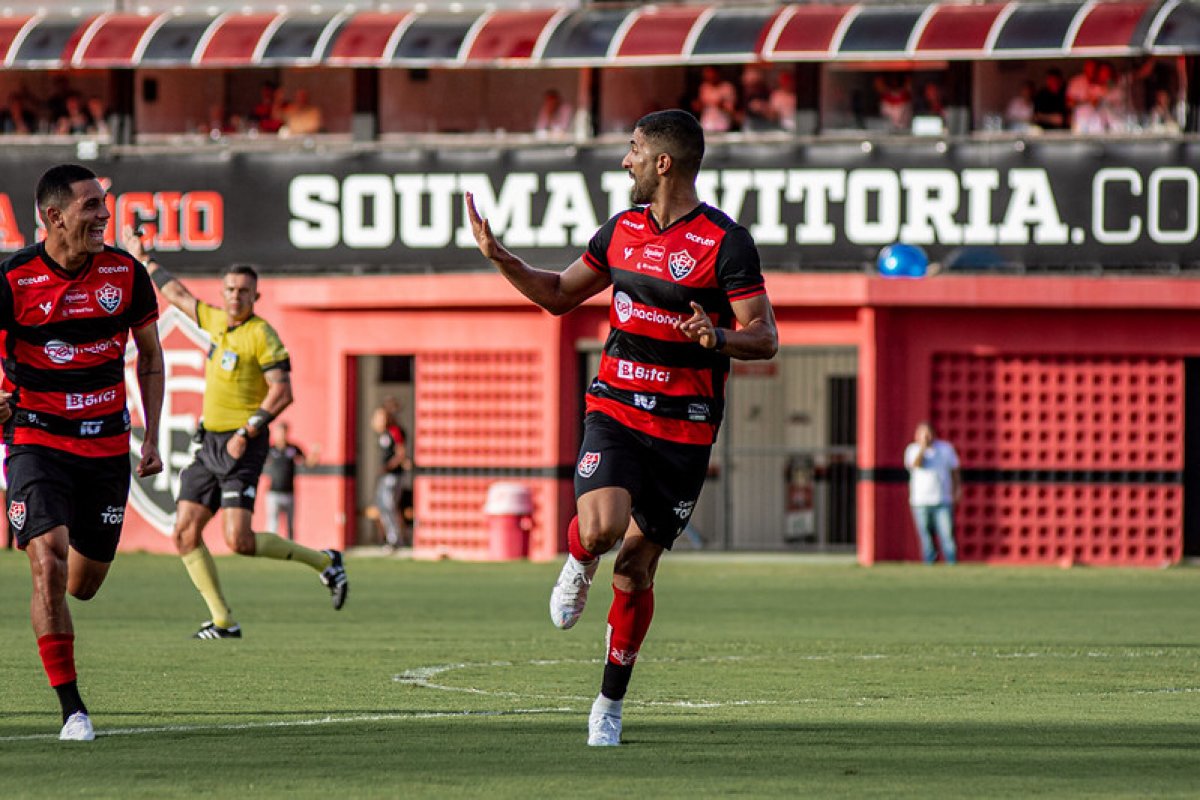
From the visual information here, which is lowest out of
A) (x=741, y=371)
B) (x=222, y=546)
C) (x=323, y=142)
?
(x=222, y=546)

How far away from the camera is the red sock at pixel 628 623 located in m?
9.17

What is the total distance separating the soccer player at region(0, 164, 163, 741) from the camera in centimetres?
945

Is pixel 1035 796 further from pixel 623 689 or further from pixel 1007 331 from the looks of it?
pixel 1007 331

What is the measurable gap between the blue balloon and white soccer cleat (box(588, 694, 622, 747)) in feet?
68.6

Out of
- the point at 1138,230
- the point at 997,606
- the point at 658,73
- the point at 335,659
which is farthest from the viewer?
the point at 658,73

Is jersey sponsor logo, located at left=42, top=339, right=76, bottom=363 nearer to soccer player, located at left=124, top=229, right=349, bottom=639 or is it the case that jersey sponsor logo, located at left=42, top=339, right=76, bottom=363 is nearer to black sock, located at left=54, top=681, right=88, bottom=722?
black sock, located at left=54, top=681, right=88, bottom=722

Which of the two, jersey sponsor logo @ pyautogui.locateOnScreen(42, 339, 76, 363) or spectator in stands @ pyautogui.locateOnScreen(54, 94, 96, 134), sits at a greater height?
spectator in stands @ pyautogui.locateOnScreen(54, 94, 96, 134)

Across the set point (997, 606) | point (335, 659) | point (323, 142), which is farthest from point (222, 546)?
point (335, 659)

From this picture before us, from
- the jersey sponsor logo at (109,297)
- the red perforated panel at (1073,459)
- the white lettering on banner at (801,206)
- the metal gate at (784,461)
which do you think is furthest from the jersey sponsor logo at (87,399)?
the metal gate at (784,461)

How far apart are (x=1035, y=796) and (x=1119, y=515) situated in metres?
23.7

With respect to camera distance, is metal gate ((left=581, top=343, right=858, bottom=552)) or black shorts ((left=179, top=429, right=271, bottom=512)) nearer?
black shorts ((left=179, top=429, right=271, bottom=512))

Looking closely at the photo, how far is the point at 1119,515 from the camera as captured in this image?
30.8 metres

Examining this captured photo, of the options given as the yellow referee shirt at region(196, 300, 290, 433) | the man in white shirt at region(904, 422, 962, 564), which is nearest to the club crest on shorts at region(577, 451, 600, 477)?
the yellow referee shirt at region(196, 300, 290, 433)

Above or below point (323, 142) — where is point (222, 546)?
below
